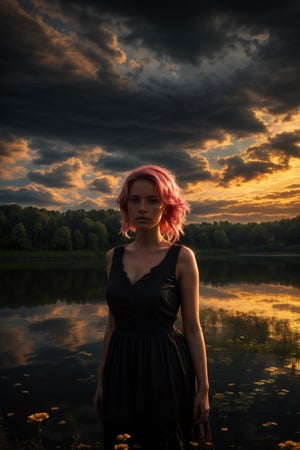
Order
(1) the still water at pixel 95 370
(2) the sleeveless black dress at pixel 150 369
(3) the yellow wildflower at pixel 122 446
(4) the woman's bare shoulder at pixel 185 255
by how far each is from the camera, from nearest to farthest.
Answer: (3) the yellow wildflower at pixel 122 446 → (2) the sleeveless black dress at pixel 150 369 → (4) the woman's bare shoulder at pixel 185 255 → (1) the still water at pixel 95 370

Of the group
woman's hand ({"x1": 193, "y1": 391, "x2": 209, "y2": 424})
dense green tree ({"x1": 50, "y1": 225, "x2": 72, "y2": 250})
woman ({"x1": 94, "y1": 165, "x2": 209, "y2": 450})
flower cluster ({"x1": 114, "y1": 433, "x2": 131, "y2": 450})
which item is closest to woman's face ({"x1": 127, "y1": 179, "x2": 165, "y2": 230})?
woman ({"x1": 94, "y1": 165, "x2": 209, "y2": 450})

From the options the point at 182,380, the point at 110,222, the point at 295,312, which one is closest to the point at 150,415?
the point at 182,380

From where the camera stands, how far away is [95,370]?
10398mm

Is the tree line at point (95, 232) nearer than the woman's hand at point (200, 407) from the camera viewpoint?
No

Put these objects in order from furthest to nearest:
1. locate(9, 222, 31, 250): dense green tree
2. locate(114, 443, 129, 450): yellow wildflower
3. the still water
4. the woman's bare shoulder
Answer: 1. locate(9, 222, 31, 250): dense green tree
2. the still water
3. the woman's bare shoulder
4. locate(114, 443, 129, 450): yellow wildflower

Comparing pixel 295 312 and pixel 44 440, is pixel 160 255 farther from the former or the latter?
pixel 295 312

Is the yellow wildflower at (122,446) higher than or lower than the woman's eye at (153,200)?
lower

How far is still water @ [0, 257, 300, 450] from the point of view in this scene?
23.8ft

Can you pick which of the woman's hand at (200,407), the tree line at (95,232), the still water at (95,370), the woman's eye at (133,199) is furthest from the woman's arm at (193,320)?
the tree line at (95,232)

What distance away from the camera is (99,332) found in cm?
1450

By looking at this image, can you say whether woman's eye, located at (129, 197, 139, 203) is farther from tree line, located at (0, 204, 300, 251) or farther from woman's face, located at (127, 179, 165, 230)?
tree line, located at (0, 204, 300, 251)

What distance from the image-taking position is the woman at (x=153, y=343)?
325cm

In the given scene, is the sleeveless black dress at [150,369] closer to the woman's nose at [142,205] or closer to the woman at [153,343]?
the woman at [153,343]

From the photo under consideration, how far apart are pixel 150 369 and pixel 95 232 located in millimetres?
104496
